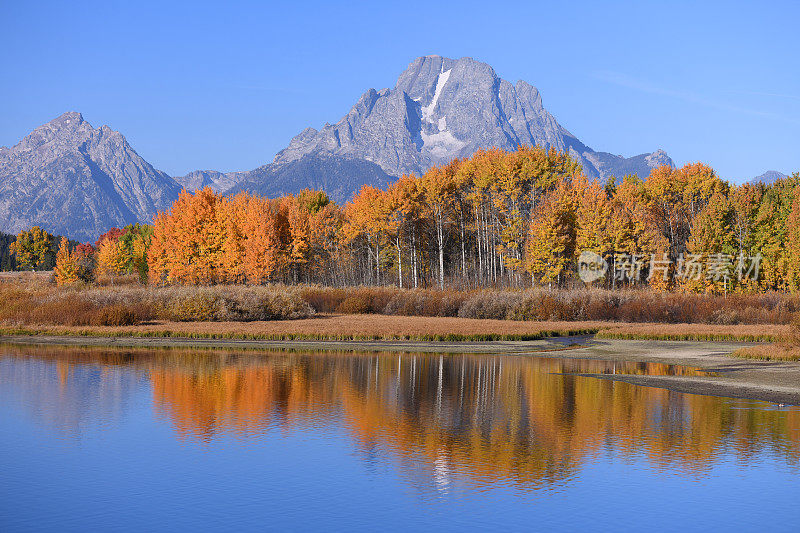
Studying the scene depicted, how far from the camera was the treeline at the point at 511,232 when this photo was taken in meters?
79.9

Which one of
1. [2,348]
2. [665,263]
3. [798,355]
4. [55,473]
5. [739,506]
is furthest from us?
[665,263]

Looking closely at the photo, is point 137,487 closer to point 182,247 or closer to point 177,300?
point 177,300

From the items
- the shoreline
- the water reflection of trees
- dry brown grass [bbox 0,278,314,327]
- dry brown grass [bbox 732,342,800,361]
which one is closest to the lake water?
the water reflection of trees

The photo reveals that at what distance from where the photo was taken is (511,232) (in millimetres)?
83062

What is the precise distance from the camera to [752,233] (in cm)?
8531

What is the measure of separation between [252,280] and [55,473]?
70.5 m

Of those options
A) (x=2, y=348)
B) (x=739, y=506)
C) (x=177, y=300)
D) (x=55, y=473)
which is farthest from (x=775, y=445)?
(x=177, y=300)

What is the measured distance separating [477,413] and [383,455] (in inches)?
223

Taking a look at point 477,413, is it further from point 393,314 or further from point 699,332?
point 393,314

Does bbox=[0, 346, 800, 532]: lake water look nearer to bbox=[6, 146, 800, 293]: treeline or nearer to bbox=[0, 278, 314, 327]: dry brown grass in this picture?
bbox=[0, 278, 314, 327]: dry brown grass

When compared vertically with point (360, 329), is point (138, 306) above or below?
above

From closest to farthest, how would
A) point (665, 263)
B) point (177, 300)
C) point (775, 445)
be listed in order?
point (775, 445) < point (177, 300) < point (665, 263)

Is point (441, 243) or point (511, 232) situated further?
point (441, 243)

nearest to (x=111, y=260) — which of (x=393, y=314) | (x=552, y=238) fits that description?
(x=552, y=238)
